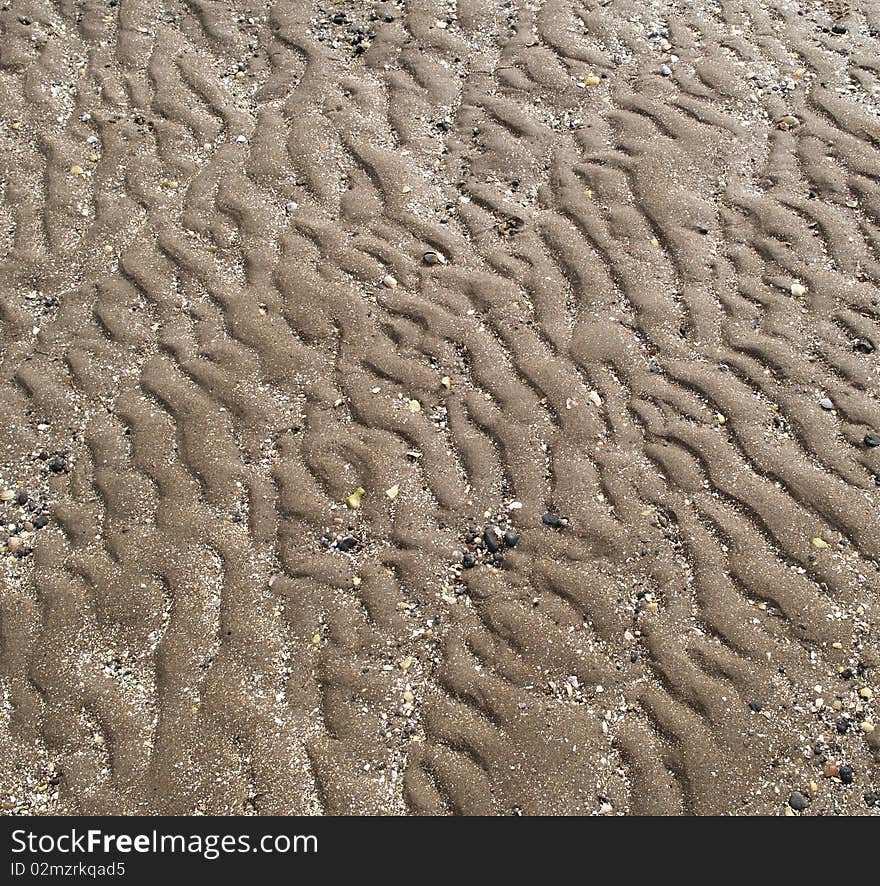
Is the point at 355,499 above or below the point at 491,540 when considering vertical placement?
below

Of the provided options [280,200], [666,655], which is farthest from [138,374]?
[666,655]

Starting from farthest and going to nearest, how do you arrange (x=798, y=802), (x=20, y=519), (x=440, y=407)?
(x=440, y=407), (x=20, y=519), (x=798, y=802)

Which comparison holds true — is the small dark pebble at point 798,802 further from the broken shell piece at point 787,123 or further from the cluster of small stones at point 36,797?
the broken shell piece at point 787,123

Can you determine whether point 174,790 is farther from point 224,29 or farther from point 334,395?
point 224,29

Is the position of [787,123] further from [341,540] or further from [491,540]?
[341,540]

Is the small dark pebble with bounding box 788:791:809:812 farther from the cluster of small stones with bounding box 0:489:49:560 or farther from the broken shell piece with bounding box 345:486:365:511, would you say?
the cluster of small stones with bounding box 0:489:49:560

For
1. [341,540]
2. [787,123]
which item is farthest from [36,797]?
[787,123]
